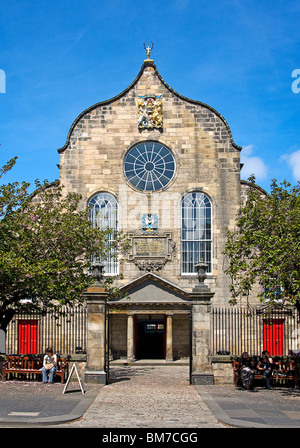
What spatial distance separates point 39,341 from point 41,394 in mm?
13352

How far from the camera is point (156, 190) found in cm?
2948

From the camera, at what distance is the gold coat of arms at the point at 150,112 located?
97.6 ft

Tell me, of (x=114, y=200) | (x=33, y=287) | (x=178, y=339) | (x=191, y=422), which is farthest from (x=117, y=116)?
(x=191, y=422)

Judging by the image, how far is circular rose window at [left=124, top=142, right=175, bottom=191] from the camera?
29.7 meters

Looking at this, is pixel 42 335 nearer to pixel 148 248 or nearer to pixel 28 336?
pixel 28 336

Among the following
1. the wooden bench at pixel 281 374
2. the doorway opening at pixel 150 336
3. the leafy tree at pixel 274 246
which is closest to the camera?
the leafy tree at pixel 274 246

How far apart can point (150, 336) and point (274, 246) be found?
1447 cm

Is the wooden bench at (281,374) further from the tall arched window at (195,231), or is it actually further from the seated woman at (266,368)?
the tall arched window at (195,231)

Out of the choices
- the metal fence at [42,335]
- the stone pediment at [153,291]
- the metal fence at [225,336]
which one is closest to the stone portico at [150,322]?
the stone pediment at [153,291]

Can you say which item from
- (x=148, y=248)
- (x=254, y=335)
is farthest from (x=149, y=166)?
(x=254, y=335)

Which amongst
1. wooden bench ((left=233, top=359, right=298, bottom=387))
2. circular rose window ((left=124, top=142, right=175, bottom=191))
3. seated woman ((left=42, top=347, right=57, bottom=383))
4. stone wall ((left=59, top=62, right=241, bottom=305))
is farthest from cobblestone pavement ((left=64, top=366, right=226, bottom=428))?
circular rose window ((left=124, top=142, right=175, bottom=191))

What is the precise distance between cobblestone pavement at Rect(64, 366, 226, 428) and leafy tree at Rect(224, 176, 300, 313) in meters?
3.79

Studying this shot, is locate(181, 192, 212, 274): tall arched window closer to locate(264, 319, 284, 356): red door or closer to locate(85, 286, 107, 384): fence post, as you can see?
locate(264, 319, 284, 356): red door

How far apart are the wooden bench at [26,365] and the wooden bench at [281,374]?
17.5ft
